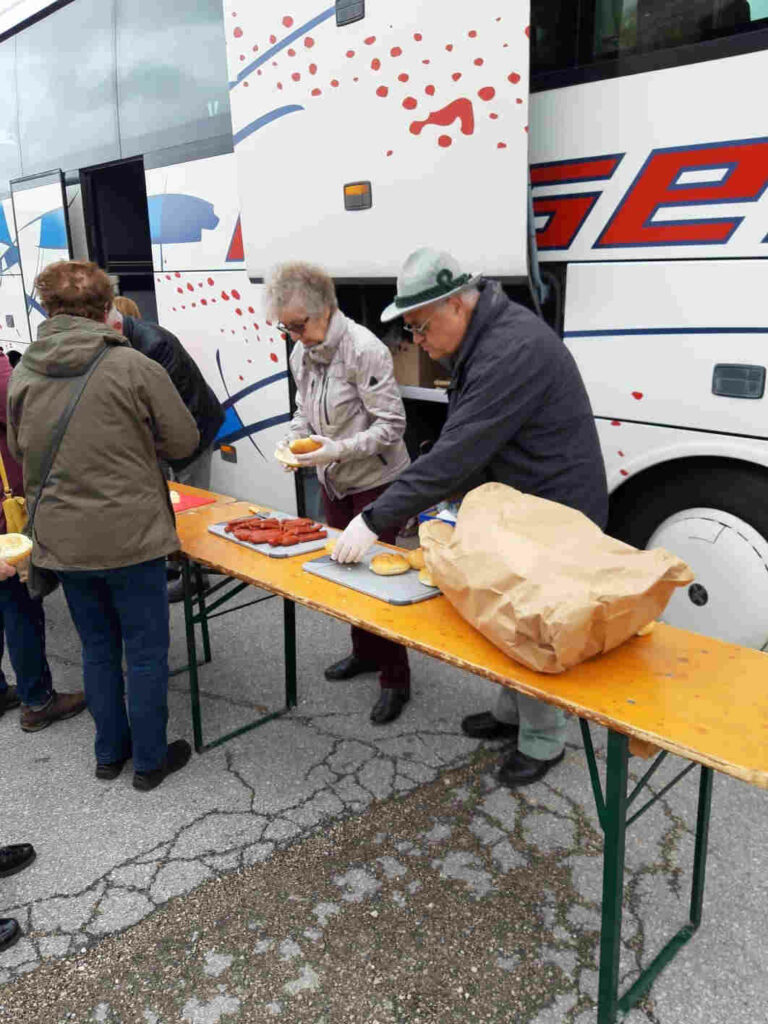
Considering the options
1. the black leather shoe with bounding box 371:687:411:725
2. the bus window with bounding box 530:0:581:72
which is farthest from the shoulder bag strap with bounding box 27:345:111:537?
the bus window with bounding box 530:0:581:72

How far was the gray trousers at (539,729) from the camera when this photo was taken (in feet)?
8.82

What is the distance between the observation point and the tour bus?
111 inches

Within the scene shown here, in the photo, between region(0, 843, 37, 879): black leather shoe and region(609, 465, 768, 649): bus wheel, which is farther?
region(609, 465, 768, 649): bus wheel

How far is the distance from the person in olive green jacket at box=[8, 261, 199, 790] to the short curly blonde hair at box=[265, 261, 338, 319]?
618 mm

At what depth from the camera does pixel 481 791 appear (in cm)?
276

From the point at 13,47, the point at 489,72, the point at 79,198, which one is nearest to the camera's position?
the point at 489,72

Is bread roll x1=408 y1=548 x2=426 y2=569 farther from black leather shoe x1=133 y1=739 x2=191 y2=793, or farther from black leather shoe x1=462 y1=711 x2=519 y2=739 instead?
black leather shoe x1=133 y1=739 x2=191 y2=793

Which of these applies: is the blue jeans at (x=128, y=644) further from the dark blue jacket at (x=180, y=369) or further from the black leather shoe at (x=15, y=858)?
the dark blue jacket at (x=180, y=369)

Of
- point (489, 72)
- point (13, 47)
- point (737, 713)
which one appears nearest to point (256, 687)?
point (737, 713)

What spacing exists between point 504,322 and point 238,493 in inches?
130

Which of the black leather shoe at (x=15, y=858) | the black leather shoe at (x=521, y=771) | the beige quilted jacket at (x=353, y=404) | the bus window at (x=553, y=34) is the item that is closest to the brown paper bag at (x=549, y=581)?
the black leather shoe at (x=521, y=771)

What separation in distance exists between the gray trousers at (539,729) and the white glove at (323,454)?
109 centimetres

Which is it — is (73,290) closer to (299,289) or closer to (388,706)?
(299,289)

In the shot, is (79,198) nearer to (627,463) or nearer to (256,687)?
(256,687)
